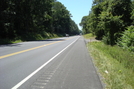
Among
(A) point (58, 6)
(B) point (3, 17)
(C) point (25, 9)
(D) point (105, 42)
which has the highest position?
(A) point (58, 6)

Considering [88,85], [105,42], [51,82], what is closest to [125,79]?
[88,85]

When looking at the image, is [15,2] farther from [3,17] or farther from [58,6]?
[58,6]

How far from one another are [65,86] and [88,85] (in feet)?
2.66

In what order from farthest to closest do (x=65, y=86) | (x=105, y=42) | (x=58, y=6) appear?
(x=58, y=6)
(x=105, y=42)
(x=65, y=86)

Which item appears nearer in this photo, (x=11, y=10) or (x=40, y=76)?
(x=40, y=76)

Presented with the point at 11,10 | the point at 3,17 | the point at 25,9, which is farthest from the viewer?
the point at 25,9

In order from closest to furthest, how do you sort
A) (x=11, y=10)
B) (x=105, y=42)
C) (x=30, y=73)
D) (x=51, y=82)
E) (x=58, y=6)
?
(x=51, y=82) < (x=30, y=73) < (x=105, y=42) < (x=11, y=10) < (x=58, y=6)

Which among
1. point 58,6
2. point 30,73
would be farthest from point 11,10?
point 58,6

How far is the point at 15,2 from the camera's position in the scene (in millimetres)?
35250

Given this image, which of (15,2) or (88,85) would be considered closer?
(88,85)

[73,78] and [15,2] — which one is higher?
[15,2]

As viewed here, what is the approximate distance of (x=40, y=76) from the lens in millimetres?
5867

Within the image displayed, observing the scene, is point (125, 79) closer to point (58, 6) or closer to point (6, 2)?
point (6, 2)

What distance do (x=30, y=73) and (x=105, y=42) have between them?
20.2m
